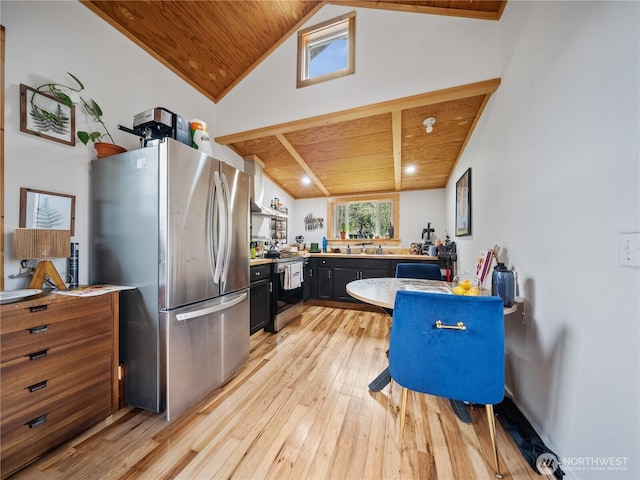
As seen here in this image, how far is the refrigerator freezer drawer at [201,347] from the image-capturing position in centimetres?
141

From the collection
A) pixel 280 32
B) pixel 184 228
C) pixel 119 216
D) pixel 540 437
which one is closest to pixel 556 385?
pixel 540 437

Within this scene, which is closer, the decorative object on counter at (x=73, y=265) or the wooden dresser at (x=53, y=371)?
the wooden dresser at (x=53, y=371)

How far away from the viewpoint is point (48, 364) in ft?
3.75

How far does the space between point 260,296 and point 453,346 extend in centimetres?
205

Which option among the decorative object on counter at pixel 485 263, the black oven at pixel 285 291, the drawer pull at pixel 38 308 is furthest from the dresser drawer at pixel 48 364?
the decorative object on counter at pixel 485 263

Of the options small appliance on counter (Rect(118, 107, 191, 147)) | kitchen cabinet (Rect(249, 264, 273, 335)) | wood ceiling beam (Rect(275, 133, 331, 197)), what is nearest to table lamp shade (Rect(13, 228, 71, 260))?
small appliance on counter (Rect(118, 107, 191, 147))

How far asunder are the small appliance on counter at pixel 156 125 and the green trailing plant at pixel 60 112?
23 cm

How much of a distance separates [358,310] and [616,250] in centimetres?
314

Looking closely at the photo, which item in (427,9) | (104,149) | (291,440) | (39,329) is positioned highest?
(427,9)

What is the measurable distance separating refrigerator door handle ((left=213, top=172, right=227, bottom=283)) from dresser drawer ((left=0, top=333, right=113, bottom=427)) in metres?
0.72

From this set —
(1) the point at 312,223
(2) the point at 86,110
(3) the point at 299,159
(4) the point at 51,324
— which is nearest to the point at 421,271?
(3) the point at 299,159

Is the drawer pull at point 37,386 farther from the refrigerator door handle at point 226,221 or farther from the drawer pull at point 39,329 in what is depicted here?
the refrigerator door handle at point 226,221

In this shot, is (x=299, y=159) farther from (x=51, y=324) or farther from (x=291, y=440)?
(x=291, y=440)

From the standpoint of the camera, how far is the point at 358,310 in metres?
3.70
